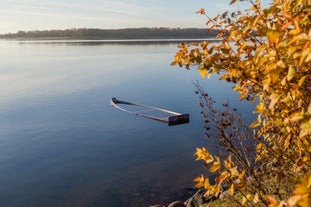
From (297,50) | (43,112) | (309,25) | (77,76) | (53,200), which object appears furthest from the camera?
(77,76)

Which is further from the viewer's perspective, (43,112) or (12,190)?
(43,112)

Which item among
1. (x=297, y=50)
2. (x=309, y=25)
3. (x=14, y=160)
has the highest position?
(x=309, y=25)

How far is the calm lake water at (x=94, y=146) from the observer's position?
62.6 feet

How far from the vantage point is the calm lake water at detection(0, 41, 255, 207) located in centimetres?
1908

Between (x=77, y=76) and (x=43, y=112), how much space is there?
92.9 feet

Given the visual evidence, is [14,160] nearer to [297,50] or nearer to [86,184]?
[86,184]

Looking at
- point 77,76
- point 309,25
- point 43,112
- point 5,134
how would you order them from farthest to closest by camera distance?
point 77,76 → point 43,112 → point 5,134 → point 309,25

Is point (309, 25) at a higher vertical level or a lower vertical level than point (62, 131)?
higher

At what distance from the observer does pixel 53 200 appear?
18734mm

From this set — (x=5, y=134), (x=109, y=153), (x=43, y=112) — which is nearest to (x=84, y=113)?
(x=43, y=112)

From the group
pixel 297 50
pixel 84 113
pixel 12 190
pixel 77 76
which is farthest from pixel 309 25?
pixel 77 76

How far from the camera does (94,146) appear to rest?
1121 inches

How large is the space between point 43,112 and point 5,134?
8.42 m

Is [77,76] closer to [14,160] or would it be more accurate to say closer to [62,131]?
[62,131]
